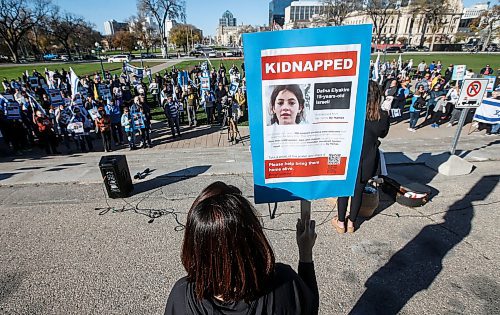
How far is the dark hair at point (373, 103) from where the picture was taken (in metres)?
3.37

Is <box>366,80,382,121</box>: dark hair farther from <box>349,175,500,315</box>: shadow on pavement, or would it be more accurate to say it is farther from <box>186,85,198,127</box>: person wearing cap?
<box>186,85,198,127</box>: person wearing cap

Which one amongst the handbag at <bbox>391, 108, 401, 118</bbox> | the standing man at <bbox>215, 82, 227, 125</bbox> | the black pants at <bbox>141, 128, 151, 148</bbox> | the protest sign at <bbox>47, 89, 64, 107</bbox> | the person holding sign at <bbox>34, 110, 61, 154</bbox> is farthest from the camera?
the standing man at <bbox>215, 82, 227, 125</bbox>

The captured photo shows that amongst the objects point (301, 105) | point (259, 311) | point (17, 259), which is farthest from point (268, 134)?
point (17, 259)

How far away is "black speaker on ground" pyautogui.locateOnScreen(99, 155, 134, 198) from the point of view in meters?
5.72

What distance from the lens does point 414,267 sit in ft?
12.1

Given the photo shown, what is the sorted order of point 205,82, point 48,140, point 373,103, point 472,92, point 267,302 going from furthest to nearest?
point 205,82 → point 48,140 → point 472,92 → point 373,103 → point 267,302

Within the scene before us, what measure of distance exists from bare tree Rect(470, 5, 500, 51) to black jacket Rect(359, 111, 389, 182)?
6973cm

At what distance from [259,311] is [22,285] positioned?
427 centimetres

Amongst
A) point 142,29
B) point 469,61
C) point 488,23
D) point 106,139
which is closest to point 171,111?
point 106,139

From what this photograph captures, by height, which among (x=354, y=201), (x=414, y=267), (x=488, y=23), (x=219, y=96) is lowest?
(x=414, y=267)

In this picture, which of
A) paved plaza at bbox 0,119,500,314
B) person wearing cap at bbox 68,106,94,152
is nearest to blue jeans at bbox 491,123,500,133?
paved plaza at bbox 0,119,500,314

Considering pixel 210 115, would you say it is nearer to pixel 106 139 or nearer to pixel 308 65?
pixel 106 139

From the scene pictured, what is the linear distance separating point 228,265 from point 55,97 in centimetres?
1305

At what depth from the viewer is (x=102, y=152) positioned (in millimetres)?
9930
